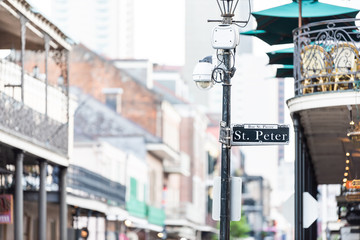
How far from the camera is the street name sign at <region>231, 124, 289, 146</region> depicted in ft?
50.6

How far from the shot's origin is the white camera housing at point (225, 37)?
15102mm

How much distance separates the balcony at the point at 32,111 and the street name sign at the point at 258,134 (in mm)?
8675

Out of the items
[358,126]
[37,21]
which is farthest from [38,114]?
[358,126]

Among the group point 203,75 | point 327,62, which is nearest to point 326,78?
point 327,62

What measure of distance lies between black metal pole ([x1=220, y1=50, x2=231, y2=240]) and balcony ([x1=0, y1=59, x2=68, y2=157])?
880cm

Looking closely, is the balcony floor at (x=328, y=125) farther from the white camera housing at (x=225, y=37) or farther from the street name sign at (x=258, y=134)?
the white camera housing at (x=225, y=37)

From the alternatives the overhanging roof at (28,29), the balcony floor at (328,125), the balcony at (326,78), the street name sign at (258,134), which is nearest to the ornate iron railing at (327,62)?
the balcony at (326,78)

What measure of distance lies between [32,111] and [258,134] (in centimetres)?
1156

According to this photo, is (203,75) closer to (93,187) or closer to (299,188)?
(299,188)

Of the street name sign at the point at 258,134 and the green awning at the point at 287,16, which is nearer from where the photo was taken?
the street name sign at the point at 258,134

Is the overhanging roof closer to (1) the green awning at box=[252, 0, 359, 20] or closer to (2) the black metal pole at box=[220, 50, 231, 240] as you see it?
(1) the green awning at box=[252, 0, 359, 20]

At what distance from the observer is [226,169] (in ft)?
49.9

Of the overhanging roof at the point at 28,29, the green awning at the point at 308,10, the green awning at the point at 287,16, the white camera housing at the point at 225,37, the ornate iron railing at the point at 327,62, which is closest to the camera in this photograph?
the white camera housing at the point at 225,37

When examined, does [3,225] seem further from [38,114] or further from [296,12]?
[296,12]
